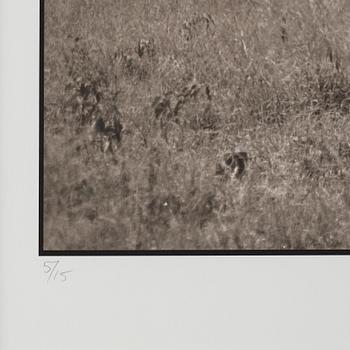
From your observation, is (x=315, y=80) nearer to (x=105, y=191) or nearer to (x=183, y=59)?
(x=183, y=59)

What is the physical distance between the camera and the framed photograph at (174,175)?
1636mm

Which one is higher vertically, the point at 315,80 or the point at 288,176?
the point at 315,80

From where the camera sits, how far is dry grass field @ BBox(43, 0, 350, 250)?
164 centimetres

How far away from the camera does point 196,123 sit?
1667 millimetres

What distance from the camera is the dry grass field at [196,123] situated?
164 centimetres

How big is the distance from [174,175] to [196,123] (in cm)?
15

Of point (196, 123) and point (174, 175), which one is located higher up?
point (196, 123)

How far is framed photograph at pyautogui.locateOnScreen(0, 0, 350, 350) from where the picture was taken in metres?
1.64
